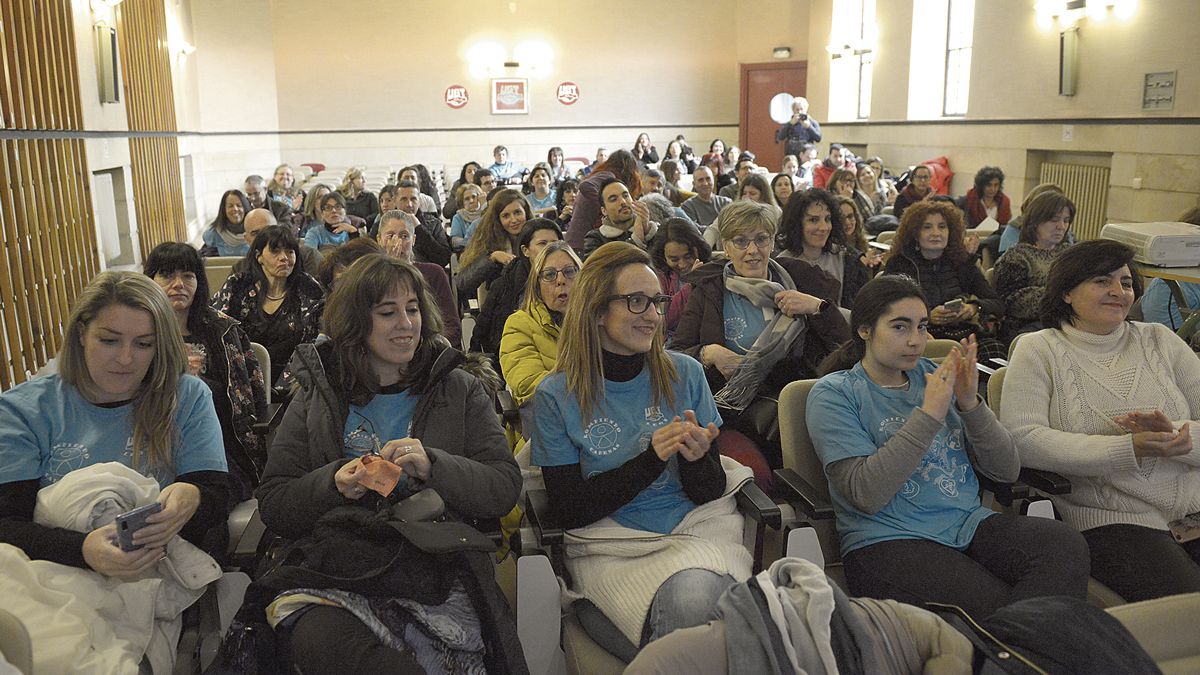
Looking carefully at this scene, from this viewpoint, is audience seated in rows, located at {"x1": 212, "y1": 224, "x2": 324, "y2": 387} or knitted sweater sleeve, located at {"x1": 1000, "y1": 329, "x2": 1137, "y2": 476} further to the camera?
audience seated in rows, located at {"x1": 212, "y1": 224, "x2": 324, "y2": 387}

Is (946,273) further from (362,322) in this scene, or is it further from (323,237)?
(323,237)

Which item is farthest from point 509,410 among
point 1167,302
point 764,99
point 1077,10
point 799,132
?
point 764,99

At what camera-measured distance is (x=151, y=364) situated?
2205 millimetres

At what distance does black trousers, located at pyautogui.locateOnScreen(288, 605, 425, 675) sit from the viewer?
182 cm

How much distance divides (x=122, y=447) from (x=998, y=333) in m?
3.92

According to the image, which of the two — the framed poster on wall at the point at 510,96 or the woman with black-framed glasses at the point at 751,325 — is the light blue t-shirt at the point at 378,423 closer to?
the woman with black-framed glasses at the point at 751,325

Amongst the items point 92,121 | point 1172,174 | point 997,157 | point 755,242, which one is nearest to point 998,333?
point 755,242

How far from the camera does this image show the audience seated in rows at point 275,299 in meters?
3.98

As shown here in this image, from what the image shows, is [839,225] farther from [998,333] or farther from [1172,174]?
[1172,174]

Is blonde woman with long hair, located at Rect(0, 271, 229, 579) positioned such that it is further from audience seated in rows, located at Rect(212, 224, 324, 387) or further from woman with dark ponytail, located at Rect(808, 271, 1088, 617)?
audience seated in rows, located at Rect(212, 224, 324, 387)

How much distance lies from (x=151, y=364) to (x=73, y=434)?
0.23 m

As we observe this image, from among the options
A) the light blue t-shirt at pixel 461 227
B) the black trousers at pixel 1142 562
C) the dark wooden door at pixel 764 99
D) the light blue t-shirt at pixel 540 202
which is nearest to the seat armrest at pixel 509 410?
the black trousers at pixel 1142 562

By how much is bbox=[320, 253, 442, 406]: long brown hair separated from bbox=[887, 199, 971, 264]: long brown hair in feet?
9.54

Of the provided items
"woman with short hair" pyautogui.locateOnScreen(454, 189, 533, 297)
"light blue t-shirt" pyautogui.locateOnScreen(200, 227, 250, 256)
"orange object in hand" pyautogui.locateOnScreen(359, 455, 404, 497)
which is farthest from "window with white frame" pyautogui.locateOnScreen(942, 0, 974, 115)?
"orange object in hand" pyautogui.locateOnScreen(359, 455, 404, 497)
